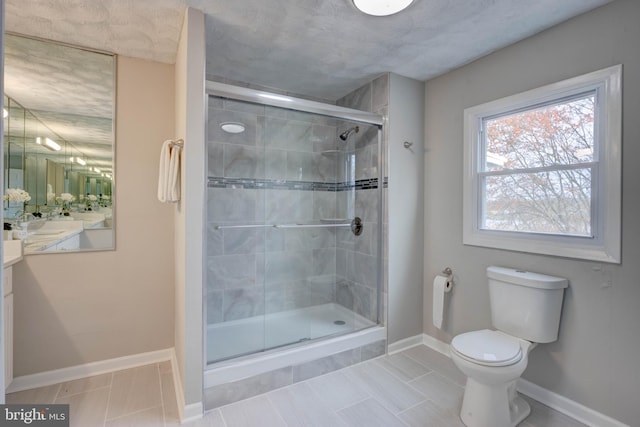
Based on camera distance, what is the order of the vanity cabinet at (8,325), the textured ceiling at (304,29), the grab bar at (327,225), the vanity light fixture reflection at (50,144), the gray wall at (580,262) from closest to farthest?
the gray wall at (580,262), the textured ceiling at (304,29), the vanity cabinet at (8,325), the vanity light fixture reflection at (50,144), the grab bar at (327,225)

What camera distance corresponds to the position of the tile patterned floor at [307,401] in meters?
1.85

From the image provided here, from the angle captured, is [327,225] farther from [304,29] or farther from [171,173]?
[304,29]

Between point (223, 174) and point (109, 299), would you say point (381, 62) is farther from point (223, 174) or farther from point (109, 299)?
point (109, 299)

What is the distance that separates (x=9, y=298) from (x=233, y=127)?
1894mm

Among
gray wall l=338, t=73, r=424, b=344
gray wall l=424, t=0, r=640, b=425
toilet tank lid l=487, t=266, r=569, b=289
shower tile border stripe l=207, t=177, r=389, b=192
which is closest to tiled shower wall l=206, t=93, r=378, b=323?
shower tile border stripe l=207, t=177, r=389, b=192

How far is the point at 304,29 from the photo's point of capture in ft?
6.77

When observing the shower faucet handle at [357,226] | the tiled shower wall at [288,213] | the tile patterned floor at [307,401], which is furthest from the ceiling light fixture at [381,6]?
the tile patterned floor at [307,401]

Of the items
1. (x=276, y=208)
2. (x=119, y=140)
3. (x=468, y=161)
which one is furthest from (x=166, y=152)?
(x=468, y=161)

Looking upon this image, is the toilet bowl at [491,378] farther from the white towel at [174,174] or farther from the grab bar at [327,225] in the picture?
the white towel at [174,174]

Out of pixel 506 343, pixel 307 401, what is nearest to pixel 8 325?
pixel 307 401

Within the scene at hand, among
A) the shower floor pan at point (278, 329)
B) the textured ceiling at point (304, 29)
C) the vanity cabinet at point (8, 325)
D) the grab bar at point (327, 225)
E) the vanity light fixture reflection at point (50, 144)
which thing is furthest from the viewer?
the grab bar at point (327, 225)

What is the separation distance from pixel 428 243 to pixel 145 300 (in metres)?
2.40

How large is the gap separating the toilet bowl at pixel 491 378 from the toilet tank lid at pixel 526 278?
0.38m

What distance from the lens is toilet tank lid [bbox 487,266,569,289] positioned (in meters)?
1.92
